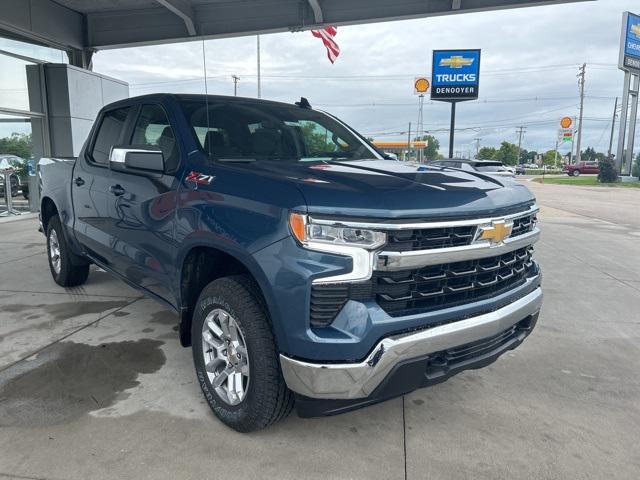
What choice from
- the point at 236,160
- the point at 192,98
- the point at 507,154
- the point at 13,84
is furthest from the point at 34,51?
the point at 507,154

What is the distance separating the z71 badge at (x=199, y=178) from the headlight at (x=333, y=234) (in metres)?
0.78

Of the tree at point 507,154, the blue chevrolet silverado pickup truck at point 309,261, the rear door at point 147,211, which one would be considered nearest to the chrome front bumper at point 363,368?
the blue chevrolet silverado pickup truck at point 309,261

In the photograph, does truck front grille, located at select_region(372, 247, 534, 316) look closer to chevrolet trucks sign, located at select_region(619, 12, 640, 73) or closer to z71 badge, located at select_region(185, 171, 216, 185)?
z71 badge, located at select_region(185, 171, 216, 185)

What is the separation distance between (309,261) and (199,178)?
1.04 m

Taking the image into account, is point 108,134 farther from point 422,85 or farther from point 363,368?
point 422,85

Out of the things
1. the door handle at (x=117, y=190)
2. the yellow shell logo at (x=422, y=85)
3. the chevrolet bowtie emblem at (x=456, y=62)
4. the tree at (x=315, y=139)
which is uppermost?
the yellow shell logo at (x=422, y=85)

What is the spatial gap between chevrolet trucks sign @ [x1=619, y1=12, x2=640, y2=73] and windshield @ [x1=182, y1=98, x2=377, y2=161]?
137 ft

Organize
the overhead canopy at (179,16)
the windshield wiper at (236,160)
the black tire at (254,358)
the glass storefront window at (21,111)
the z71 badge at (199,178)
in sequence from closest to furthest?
the black tire at (254,358) → the z71 badge at (199,178) → the windshield wiper at (236,160) → the overhead canopy at (179,16) → the glass storefront window at (21,111)

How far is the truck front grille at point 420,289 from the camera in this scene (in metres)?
2.21

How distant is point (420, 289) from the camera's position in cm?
239

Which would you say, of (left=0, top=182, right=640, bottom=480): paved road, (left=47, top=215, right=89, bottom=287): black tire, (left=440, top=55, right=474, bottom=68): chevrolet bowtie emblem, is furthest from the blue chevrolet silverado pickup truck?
(left=440, top=55, right=474, bottom=68): chevrolet bowtie emblem

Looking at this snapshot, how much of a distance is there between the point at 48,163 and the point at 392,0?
7.15 metres

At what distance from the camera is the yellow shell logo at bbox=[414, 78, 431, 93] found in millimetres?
31312

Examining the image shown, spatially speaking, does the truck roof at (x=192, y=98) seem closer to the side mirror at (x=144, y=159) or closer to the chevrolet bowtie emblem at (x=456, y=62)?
the side mirror at (x=144, y=159)
